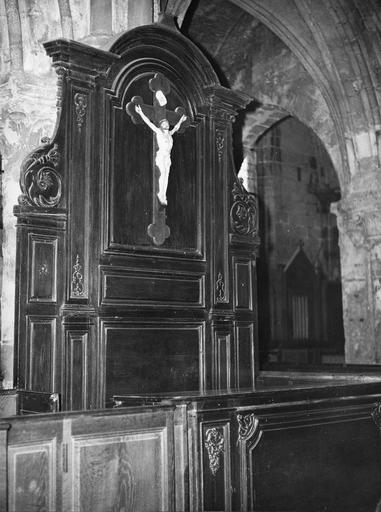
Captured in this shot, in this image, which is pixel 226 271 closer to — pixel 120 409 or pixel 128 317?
pixel 128 317

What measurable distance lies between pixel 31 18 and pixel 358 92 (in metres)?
5.53

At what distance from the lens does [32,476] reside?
3828mm

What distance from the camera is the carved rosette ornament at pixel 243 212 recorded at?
264 inches

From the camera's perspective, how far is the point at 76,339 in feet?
17.7

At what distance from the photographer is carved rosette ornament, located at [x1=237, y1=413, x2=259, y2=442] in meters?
4.78

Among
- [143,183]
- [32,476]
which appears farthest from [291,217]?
[32,476]

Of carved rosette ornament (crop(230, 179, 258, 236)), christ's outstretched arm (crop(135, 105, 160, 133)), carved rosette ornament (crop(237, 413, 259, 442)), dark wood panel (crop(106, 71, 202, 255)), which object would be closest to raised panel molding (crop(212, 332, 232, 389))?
dark wood panel (crop(106, 71, 202, 255))

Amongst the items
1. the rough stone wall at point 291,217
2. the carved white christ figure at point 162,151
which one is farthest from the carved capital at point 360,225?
the carved white christ figure at point 162,151

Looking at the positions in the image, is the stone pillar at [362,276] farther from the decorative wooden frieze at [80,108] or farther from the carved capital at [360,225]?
the decorative wooden frieze at [80,108]

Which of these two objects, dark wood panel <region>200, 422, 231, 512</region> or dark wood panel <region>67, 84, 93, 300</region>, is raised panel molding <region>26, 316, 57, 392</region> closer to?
dark wood panel <region>67, 84, 93, 300</region>

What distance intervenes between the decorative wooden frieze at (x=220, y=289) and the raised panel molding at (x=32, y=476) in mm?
2795

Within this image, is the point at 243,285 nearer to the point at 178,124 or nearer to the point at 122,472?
the point at 178,124

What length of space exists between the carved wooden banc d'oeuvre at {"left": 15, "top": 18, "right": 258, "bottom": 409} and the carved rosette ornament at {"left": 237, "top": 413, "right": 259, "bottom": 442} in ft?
3.85

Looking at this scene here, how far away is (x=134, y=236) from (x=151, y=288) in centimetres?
44
